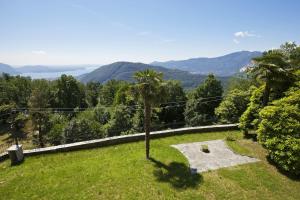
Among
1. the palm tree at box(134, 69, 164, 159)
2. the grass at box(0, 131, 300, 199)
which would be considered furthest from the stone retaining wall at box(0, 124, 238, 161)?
the palm tree at box(134, 69, 164, 159)

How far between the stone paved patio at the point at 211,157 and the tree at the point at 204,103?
638 inches

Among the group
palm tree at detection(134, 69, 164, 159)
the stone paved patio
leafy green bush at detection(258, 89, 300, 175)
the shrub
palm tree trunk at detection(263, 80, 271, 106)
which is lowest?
the stone paved patio

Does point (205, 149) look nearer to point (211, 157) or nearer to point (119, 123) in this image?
point (211, 157)

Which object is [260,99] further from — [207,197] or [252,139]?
[207,197]

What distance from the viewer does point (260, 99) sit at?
53.4ft

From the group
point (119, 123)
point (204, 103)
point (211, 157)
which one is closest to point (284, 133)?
point (211, 157)

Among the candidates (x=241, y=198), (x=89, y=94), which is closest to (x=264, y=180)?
(x=241, y=198)

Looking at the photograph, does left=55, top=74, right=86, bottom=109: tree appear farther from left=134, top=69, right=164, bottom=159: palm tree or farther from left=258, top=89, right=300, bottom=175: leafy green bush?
left=258, top=89, right=300, bottom=175: leafy green bush

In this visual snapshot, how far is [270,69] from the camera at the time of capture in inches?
566

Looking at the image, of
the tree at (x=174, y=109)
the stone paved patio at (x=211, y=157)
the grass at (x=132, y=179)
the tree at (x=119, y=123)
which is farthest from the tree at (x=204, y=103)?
the grass at (x=132, y=179)

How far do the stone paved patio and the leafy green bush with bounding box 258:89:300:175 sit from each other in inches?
59.5

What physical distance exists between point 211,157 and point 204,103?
71.3 feet

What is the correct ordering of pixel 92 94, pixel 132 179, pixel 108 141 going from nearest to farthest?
pixel 132 179
pixel 108 141
pixel 92 94

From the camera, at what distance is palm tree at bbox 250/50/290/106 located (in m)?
14.3
